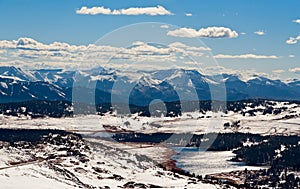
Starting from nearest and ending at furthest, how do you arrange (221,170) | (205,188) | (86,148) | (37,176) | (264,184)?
(37,176), (205,188), (264,184), (86,148), (221,170)

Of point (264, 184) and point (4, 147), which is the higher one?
point (4, 147)

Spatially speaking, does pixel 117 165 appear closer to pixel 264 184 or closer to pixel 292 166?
pixel 264 184

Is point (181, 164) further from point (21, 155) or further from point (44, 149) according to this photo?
point (21, 155)

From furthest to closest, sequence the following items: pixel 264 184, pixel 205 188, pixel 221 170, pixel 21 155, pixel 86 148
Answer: pixel 221 170
pixel 86 148
pixel 264 184
pixel 21 155
pixel 205 188

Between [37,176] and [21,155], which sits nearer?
[37,176]

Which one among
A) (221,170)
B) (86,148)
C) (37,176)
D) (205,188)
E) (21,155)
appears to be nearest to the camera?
(37,176)

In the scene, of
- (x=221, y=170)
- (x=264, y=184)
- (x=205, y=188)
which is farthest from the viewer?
(x=221, y=170)

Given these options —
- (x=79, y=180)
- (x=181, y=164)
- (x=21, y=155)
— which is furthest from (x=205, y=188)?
(x=181, y=164)

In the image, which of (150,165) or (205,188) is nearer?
(205,188)

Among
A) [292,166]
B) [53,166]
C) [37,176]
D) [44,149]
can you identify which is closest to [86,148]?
[44,149]
